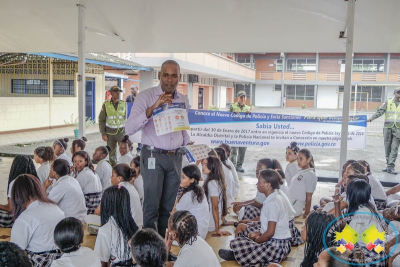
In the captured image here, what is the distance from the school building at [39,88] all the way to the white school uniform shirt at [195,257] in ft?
33.8

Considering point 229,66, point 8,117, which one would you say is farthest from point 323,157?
point 229,66

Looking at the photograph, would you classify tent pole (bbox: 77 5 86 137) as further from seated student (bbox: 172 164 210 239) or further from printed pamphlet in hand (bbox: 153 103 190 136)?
printed pamphlet in hand (bbox: 153 103 190 136)

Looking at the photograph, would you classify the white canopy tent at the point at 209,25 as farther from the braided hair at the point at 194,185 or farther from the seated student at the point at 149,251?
the seated student at the point at 149,251

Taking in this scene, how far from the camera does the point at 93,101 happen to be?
57.7 ft

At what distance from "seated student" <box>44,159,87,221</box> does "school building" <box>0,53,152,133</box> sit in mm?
8500

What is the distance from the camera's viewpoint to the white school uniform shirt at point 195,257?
8.00 feet

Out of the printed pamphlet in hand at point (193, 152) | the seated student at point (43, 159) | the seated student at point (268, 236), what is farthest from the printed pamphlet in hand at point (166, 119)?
→ the seated student at point (43, 159)

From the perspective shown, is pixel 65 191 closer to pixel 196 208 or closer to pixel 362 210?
pixel 196 208

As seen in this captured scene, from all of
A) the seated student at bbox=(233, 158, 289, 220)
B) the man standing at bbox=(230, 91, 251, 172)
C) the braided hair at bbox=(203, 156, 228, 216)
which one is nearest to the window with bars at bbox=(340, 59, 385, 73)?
the man standing at bbox=(230, 91, 251, 172)

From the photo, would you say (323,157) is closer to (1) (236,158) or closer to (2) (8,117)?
(1) (236,158)

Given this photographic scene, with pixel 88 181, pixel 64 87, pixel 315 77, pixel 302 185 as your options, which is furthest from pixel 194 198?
pixel 315 77

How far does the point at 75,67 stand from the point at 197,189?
43.1 feet

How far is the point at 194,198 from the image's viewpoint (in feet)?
12.1

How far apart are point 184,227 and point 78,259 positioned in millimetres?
635
